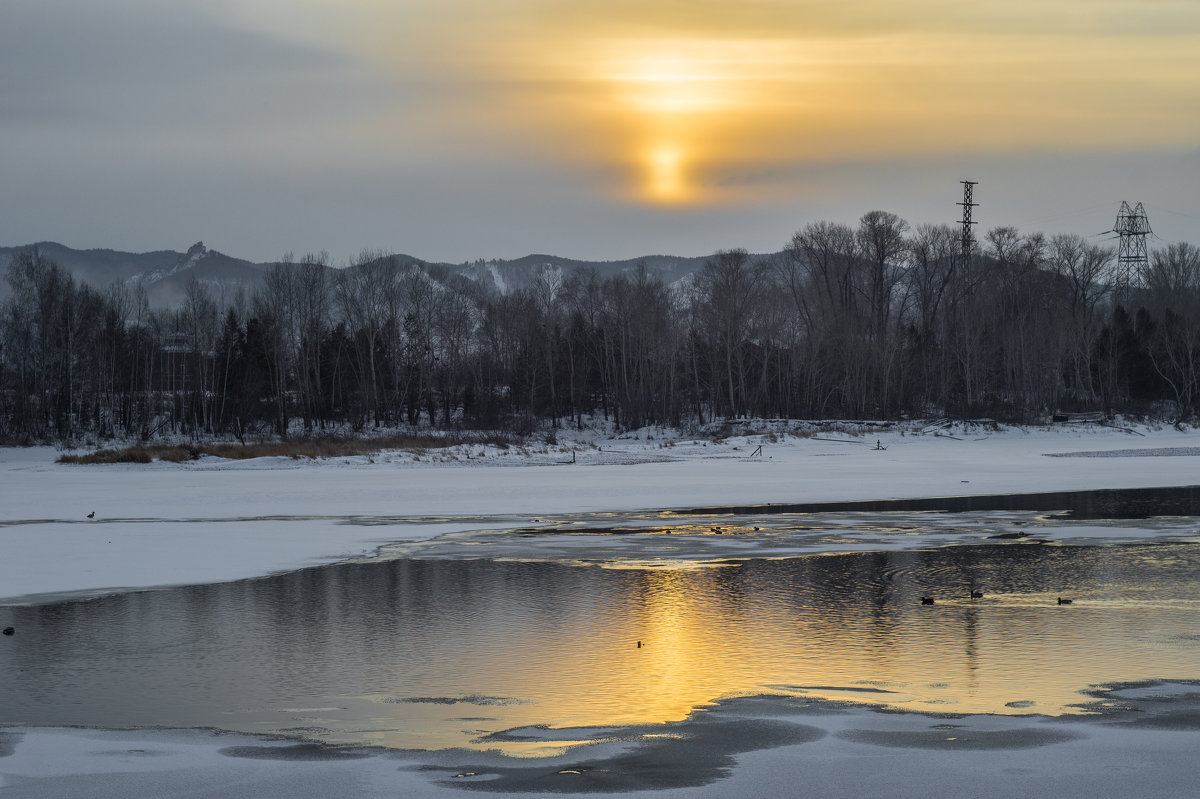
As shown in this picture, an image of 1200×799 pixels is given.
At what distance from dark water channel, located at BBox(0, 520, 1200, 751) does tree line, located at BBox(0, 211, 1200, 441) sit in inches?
2320

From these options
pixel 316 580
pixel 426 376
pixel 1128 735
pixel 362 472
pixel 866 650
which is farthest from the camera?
pixel 426 376

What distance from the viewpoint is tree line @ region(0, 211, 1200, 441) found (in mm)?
80750

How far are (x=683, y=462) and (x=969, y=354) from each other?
5238 cm

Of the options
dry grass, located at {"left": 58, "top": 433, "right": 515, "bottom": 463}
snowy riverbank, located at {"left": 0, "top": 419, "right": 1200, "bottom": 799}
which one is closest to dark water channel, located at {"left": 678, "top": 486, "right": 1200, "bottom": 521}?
snowy riverbank, located at {"left": 0, "top": 419, "right": 1200, "bottom": 799}

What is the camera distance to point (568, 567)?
16.0 meters

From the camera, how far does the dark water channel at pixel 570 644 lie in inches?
344

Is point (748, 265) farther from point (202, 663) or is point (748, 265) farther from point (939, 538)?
point (202, 663)

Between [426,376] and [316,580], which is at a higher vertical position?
[426,376]

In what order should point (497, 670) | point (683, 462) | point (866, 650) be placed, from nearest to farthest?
point (497, 670)
point (866, 650)
point (683, 462)

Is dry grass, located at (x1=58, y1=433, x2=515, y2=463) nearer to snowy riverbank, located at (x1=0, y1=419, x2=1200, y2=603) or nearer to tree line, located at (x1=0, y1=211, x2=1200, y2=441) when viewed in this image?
snowy riverbank, located at (x1=0, y1=419, x2=1200, y2=603)

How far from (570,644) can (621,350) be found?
7630cm

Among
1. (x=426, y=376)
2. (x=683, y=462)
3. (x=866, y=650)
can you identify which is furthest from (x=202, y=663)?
(x=426, y=376)

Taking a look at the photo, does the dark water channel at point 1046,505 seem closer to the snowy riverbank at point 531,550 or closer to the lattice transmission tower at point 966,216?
the snowy riverbank at point 531,550

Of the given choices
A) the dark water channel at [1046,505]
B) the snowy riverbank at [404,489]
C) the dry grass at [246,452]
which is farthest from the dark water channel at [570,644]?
the dry grass at [246,452]
